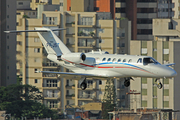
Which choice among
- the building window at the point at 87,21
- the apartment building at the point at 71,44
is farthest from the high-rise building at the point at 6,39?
the building window at the point at 87,21

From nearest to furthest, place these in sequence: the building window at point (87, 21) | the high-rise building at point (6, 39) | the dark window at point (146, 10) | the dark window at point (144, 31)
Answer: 1. the building window at point (87, 21)
2. the high-rise building at point (6, 39)
3. the dark window at point (144, 31)
4. the dark window at point (146, 10)

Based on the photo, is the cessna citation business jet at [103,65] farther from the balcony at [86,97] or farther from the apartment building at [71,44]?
the balcony at [86,97]

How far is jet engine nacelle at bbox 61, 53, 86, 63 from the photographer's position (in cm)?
6675

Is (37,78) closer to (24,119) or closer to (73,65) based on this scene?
(24,119)

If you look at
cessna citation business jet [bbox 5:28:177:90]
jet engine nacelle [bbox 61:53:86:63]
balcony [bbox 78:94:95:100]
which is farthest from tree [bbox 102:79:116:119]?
jet engine nacelle [bbox 61:53:86:63]

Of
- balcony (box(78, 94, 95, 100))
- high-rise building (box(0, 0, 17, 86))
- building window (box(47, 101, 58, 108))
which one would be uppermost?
high-rise building (box(0, 0, 17, 86))

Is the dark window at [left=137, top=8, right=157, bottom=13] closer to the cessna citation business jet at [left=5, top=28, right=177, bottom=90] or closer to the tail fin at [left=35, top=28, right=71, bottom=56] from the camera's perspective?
the tail fin at [left=35, top=28, right=71, bottom=56]

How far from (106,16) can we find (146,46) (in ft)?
82.9

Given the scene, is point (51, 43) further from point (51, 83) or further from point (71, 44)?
point (51, 83)

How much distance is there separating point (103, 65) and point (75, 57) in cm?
420

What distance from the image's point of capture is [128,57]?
6334 cm

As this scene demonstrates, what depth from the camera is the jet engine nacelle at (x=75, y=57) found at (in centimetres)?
6675

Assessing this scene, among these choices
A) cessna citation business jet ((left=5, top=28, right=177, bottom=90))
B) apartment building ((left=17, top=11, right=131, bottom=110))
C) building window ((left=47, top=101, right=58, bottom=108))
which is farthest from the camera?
building window ((left=47, top=101, right=58, bottom=108))

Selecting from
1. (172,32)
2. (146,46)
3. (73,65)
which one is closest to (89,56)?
(73,65)
